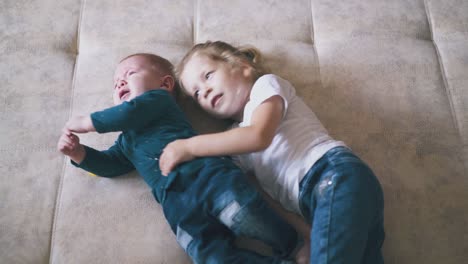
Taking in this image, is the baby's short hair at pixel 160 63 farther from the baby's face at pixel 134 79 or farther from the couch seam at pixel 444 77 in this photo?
the couch seam at pixel 444 77

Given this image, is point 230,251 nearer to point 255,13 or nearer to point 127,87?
point 127,87

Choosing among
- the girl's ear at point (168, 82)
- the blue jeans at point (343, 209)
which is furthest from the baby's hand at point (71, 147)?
the blue jeans at point (343, 209)

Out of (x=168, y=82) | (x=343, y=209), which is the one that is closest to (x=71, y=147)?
(x=168, y=82)

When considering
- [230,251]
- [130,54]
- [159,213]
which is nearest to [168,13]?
[130,54]

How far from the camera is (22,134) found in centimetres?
108

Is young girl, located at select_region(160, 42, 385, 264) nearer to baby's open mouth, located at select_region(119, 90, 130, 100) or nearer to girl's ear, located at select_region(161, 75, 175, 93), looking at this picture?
girl's ear, located at select_region(161, 75, 175, 93)

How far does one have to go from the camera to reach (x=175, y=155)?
933 millimetres

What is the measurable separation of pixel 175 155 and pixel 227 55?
33cm

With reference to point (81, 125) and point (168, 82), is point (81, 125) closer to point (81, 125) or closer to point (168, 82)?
point (81, 125)

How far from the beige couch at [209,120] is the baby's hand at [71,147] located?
0.27 feet

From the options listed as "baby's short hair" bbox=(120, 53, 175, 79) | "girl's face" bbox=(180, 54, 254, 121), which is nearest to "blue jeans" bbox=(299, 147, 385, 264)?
"girl's face" bbox=(180, 54, 254, 121)

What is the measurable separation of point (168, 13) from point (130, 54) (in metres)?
0.20

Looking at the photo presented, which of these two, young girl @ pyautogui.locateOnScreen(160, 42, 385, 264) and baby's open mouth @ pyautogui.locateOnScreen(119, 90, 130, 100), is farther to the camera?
baby's open mouth @ pyautogui.locateOnScreen(119, 90, 130, 100)

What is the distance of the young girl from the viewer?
2.72 ft
